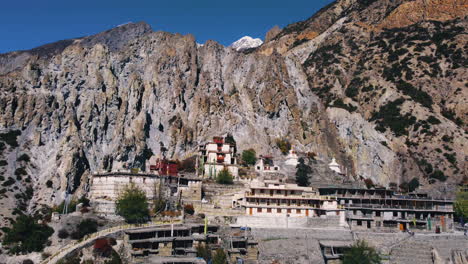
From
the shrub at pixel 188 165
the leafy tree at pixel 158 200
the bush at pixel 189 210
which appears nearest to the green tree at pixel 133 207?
the leafy tree at pixel 158 200

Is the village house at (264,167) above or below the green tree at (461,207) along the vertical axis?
above

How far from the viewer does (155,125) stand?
11169 cm

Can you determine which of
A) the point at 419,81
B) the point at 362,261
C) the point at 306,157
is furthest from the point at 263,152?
the point at 419,81

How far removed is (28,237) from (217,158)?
38611mm

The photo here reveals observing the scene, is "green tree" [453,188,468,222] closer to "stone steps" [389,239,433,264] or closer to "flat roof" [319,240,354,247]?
"stone steps" [389,239,433,264]

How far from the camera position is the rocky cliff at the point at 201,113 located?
103750mm

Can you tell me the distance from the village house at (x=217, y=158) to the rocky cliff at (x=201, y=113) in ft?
36.4

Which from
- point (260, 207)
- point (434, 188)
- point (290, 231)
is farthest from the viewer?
point (434, 188)

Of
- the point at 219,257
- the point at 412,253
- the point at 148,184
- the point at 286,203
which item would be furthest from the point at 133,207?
the point at 412,253

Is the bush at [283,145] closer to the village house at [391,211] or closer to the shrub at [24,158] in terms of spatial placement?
the village house at [391,211]

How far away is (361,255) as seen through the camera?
2404 inches

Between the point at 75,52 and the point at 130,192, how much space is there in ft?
213

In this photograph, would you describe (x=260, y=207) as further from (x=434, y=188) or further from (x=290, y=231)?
(x=434, y=188)

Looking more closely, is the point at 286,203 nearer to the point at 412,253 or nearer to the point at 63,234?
the point at 412,253
